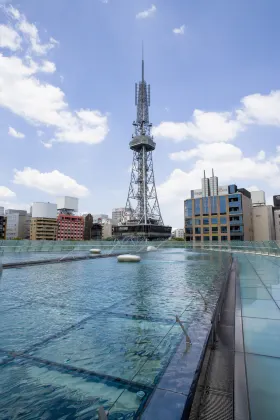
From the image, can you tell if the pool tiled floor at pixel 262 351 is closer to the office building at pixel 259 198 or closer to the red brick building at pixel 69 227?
the office building at pixel 259 198

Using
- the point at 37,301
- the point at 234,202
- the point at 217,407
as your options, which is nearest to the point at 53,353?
the point at 217,407

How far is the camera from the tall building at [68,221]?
14738cm

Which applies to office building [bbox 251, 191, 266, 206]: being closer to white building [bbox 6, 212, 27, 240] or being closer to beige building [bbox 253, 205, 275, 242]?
beige building [bbox 253, 205, 275, 242]

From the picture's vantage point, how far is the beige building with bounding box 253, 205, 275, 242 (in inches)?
3925

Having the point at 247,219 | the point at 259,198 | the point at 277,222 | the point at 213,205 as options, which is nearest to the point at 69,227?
the point at 213,205

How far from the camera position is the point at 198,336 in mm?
4613

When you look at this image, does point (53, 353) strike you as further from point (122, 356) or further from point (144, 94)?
point (144, 94)

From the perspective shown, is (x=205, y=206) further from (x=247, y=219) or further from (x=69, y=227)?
(x=69, y=227)

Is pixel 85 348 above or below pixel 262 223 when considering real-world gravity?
below

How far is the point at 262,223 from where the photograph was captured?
331 feet

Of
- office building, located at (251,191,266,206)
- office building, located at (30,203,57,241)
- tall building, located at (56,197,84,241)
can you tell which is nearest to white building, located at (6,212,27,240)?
office building, located at (30,203,57,241)

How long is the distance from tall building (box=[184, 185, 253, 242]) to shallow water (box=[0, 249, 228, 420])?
8716cm

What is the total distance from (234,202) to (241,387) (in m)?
94.3

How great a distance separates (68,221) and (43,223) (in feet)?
46.9
